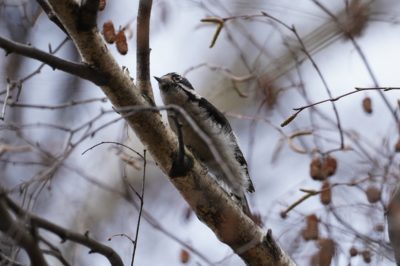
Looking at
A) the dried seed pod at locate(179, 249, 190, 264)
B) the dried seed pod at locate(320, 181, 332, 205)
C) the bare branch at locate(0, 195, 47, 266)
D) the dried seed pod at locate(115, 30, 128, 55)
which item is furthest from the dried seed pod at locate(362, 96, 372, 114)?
the bare branch at locate(0, 195, 47, 266)

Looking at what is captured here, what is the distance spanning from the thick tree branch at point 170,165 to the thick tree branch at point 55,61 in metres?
0.03

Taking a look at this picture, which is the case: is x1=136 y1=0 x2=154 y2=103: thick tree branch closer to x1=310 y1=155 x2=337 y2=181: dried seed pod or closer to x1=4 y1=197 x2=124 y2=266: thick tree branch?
x1=4 y1=197 x2=124 y2=266: thick tree branch

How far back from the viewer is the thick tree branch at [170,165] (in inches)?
111

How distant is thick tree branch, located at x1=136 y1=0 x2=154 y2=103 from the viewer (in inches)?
116

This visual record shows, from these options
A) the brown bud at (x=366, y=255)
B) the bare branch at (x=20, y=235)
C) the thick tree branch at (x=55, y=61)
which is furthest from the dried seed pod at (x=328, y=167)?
the bare branch at (x=20, y=235)

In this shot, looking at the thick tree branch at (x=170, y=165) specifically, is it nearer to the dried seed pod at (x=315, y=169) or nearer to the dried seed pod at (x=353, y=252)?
the dried seed pod at (x=353, y=252)

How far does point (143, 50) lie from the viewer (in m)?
2.99

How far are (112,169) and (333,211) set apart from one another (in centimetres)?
313

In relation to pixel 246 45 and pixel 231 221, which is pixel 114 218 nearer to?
pixel 246 45

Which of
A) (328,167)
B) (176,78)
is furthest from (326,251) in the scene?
(176,78)

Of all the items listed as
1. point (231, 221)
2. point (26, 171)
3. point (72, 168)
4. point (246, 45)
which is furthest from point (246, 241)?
point (246, 45)

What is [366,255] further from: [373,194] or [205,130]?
[205,130]

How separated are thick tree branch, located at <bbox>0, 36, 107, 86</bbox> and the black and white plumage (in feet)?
3.15

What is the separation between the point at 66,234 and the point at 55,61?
2.71 feet
